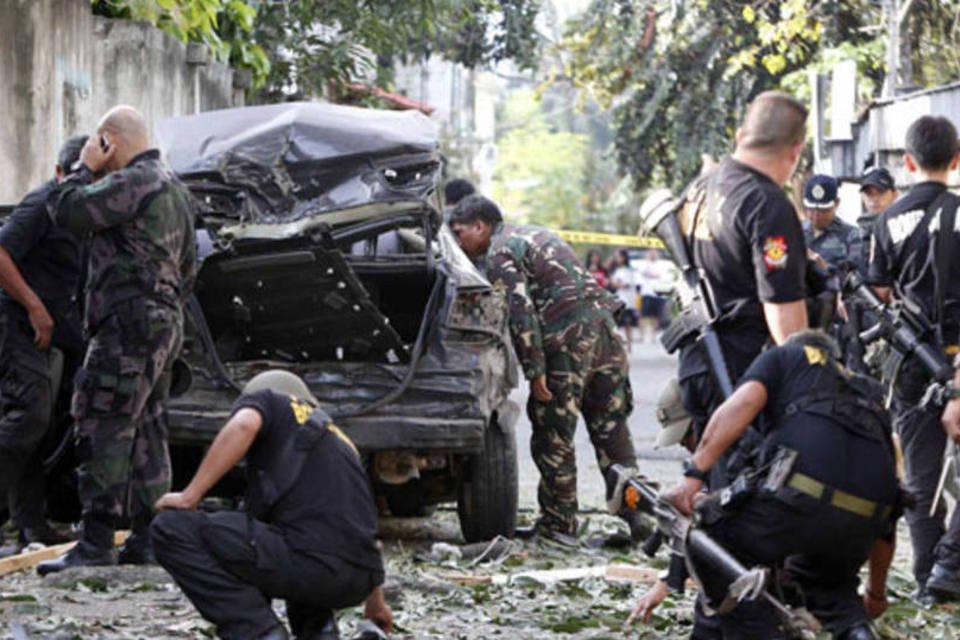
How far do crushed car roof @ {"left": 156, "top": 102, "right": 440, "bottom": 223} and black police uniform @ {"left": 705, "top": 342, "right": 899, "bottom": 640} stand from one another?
4.08 meters

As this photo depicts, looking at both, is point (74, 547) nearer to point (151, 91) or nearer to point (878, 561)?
point (878, 561)

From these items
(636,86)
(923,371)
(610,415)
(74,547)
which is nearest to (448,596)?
(74,547)

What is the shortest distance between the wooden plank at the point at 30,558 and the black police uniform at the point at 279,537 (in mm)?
2412

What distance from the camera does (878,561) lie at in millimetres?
7445

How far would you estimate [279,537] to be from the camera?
715cm

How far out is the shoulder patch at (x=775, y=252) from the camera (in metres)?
7.22

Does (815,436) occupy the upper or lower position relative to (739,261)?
lower

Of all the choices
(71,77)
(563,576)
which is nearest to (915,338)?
(563,576)

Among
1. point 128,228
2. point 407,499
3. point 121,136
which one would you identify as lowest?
point 407,499

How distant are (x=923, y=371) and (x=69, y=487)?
4144 millimetres

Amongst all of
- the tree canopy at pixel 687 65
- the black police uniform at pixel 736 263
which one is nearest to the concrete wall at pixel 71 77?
the black police uniform at pixel 736 263

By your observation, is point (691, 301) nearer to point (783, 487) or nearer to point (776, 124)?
point (776, 124)

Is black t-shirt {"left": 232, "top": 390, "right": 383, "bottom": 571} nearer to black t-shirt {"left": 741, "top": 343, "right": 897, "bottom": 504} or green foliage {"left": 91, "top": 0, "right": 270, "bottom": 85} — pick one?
black t-shirt {"left": 741, "top": 343, "right": 897, "bottom": 504}

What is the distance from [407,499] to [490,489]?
933 millimetres
